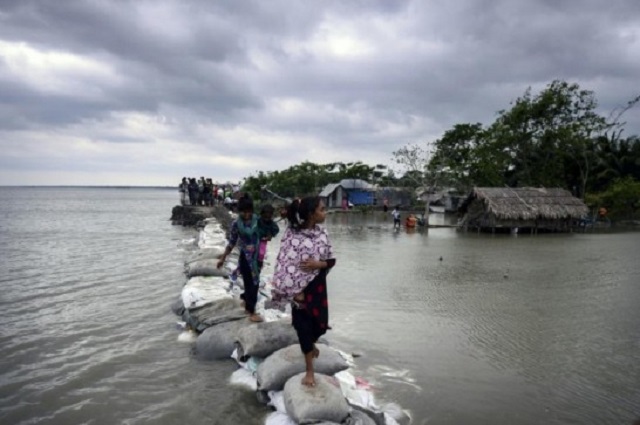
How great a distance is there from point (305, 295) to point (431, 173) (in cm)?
2462

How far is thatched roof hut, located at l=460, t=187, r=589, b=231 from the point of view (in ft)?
68.4

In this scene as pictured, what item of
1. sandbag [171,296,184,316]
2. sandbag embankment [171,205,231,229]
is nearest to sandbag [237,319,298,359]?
sandbag [171,296,184,316]

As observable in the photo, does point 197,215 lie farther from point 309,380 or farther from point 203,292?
point 309,380

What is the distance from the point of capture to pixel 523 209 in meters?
21.0

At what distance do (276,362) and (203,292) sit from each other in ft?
8.65

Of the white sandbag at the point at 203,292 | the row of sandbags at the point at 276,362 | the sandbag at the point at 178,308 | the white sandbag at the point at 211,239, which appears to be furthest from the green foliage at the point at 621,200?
the sandbag at the point at 178,308

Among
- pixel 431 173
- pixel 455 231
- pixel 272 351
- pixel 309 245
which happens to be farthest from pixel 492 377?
pixel 431 173

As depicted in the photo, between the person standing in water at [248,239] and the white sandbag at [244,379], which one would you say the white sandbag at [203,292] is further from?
the white sandbag at [244,379]

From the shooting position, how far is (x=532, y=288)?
8.78 metres

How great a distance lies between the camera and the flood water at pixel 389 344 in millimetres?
3861

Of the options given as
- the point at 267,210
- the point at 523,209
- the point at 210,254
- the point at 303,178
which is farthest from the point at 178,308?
the point at 303,178

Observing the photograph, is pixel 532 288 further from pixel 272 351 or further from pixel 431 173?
pixel 431 173

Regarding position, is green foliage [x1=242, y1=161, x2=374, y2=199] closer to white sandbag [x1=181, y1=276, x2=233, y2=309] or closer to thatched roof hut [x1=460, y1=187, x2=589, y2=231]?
thatched roof hut [x1=460, y1=187, x2=589, y2=231]

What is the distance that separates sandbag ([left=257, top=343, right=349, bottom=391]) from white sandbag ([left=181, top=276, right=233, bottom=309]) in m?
2.08
